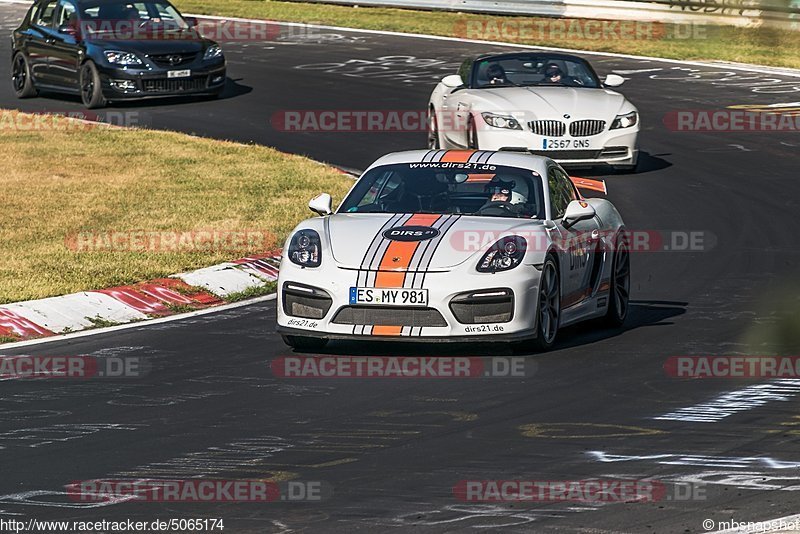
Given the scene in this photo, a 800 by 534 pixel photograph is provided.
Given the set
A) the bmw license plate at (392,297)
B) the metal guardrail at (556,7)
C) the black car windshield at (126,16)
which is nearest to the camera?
the bmw license plate at (392,297)

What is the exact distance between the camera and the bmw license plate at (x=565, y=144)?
18719 millimetres

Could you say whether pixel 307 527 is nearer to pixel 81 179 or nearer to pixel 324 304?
pixel 324 304

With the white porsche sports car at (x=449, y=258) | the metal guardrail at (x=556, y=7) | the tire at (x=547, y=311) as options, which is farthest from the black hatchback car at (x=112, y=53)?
the tire at (x=547, y=311)

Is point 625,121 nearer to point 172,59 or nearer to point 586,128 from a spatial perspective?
point 586,128

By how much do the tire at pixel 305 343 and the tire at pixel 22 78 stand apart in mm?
16694

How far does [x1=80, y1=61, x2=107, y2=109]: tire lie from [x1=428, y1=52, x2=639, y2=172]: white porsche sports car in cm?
670

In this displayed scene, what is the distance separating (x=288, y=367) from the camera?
33.9ft

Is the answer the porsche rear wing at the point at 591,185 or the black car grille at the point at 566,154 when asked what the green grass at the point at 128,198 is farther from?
the porsche rear wing at the point at 591,185

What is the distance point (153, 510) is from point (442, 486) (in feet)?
4.05

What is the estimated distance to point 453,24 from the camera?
35781 mm

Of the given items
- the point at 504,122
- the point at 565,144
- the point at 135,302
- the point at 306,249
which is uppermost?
the point at 306,249

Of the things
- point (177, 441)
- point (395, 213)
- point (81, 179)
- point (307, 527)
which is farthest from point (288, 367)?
point (81, 179)

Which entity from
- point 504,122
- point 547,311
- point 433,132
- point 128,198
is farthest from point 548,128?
point 547,311

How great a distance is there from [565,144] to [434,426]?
10691mm
